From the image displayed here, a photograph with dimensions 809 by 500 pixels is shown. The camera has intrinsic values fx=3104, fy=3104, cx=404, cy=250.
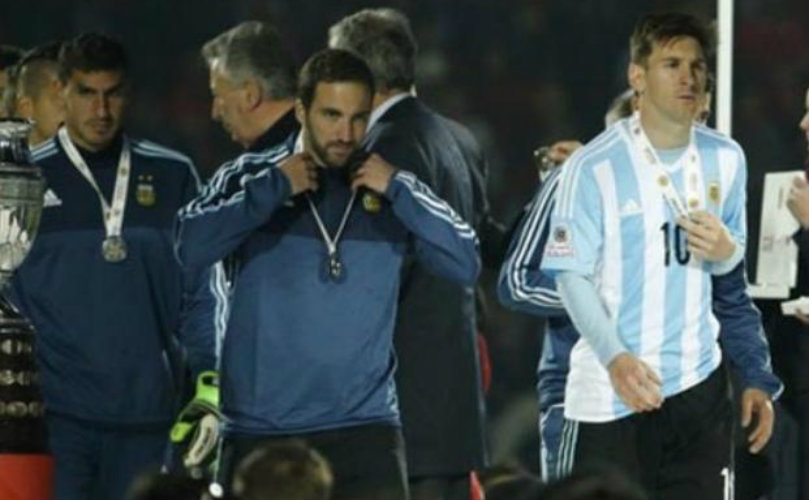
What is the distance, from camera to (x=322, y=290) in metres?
8.11

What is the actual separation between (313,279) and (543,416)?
1.10 meters

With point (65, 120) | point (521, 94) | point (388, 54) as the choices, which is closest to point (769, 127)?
point (521, 94)

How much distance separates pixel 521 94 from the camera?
11195 mm

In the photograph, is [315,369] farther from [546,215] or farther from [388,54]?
[388,54]

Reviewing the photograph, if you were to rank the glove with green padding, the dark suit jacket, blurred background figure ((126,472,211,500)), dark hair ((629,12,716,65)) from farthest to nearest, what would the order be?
the dark suit jacket
the glove with green padding
dark hair ((629,12,716,65))
blurred background figure ((126,472,211,500))

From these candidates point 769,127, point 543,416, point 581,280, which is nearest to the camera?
point 581,280

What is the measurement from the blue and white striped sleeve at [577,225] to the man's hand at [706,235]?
23 centimetres

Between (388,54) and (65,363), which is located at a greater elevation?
(388,54)

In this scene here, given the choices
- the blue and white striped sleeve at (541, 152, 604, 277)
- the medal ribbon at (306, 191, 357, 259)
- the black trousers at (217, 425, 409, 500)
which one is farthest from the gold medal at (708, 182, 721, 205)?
the black trousers at (217, 425, 409, 500)

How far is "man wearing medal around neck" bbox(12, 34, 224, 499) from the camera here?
902cm

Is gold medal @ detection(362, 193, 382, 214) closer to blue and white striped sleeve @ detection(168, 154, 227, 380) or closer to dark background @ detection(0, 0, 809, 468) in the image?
blue and white striped sleeve @ detection(168, 154, 227, 380)

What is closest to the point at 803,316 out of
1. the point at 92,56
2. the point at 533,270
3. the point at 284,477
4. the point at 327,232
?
the point at 533,270

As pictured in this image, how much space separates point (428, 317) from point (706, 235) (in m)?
1.32

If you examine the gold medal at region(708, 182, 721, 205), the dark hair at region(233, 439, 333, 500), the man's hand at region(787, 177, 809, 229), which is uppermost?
the gold medal at region(708, 182, 721, 205)
